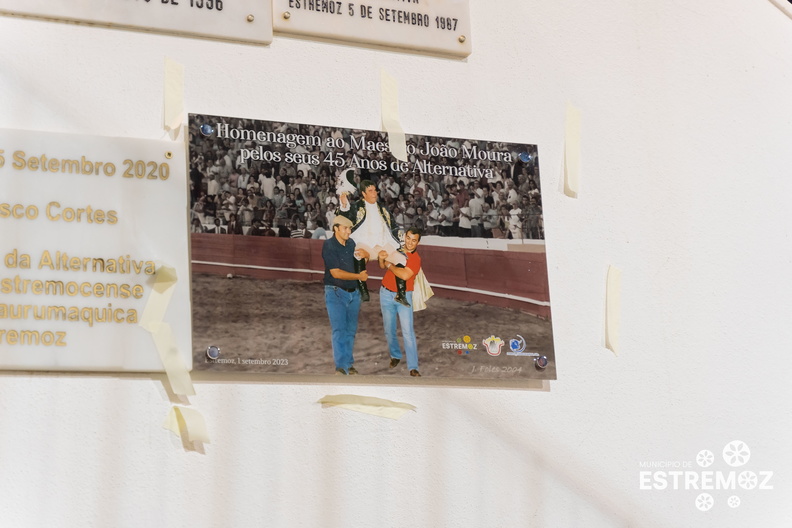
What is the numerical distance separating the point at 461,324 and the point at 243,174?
0.54 m

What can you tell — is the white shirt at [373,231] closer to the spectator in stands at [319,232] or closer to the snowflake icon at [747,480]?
the spectator in stands at [319,232]

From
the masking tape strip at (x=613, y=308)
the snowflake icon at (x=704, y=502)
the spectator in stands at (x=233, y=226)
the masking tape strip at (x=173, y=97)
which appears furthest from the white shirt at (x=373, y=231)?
the snowflake icon at (x=704, y=502)

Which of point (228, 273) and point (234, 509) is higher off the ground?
point (228, 273)

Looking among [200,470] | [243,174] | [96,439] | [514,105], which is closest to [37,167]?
[243,174]

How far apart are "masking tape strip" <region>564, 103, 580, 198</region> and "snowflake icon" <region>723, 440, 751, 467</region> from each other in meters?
0.66

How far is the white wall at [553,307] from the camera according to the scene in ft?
6.08

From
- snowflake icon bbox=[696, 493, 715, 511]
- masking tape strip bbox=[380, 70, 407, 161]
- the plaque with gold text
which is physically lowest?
snowflake icon bbox=[696, 493, 715, 511]

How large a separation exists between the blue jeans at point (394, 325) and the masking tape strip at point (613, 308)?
47 cm

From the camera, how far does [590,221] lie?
233 centimetres

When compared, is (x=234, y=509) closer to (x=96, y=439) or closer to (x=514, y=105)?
(x=96, y=439)

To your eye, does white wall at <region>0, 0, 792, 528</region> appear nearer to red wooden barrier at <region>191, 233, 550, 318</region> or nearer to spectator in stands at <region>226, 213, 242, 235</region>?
red wooden barrier at <region>191, 233, 550, 318</region>

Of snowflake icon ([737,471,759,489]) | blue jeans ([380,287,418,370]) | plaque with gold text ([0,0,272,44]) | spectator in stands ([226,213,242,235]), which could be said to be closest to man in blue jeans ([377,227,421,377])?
blue jeans ([380,287,418,370])

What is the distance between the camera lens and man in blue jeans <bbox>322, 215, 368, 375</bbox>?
2.03 metres

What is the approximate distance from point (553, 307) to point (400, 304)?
36cm
